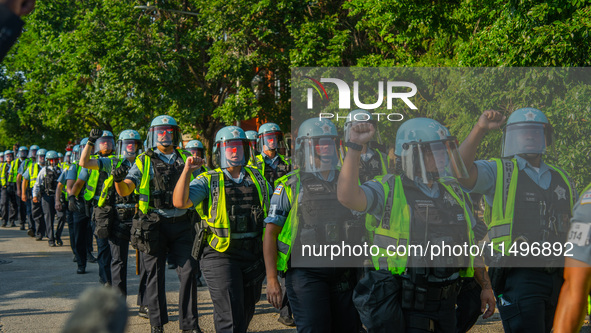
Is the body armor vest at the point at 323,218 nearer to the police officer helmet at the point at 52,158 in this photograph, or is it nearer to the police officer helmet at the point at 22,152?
the police officer helmet at the point at 52,158

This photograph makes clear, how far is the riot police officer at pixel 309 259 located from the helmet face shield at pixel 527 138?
128 centimetres

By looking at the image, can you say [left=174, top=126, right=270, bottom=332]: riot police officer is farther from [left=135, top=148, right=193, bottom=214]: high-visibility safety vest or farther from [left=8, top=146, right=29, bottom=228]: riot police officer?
[left=8, top=146, right=29, bottom=228]: riot police officer

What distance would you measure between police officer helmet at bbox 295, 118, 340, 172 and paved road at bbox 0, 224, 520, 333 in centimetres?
173

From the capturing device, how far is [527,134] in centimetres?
440

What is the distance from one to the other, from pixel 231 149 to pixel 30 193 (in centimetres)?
1279

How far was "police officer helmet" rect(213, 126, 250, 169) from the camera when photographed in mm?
5477

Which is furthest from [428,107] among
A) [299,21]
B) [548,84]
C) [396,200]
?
[396,200]

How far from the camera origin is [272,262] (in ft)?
14.9

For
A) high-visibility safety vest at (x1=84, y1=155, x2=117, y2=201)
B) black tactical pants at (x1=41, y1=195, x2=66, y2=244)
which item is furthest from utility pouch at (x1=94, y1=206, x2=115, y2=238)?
black tactical pants at (x1=41, y1=195, x2=66, y2=244)

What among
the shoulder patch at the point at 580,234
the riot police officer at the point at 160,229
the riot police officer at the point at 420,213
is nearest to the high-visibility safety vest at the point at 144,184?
the riot police officer at the point at 160,229

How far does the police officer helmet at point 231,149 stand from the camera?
18.0 feet

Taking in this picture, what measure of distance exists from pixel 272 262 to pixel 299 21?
15150 millimetres

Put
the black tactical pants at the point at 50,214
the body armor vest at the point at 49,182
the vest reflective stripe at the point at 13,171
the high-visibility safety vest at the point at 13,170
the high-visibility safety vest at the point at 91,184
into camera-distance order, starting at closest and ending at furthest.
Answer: the high-visibility safety vest at the point at 91,184, the body armor vest at the point at 49,182, the black tactical pants at the point at 50,214, the high-visibility safety vest at the point at 13,170, the vest reflective stripe at the point at 13,171

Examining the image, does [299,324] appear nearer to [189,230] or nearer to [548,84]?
[189,230]
